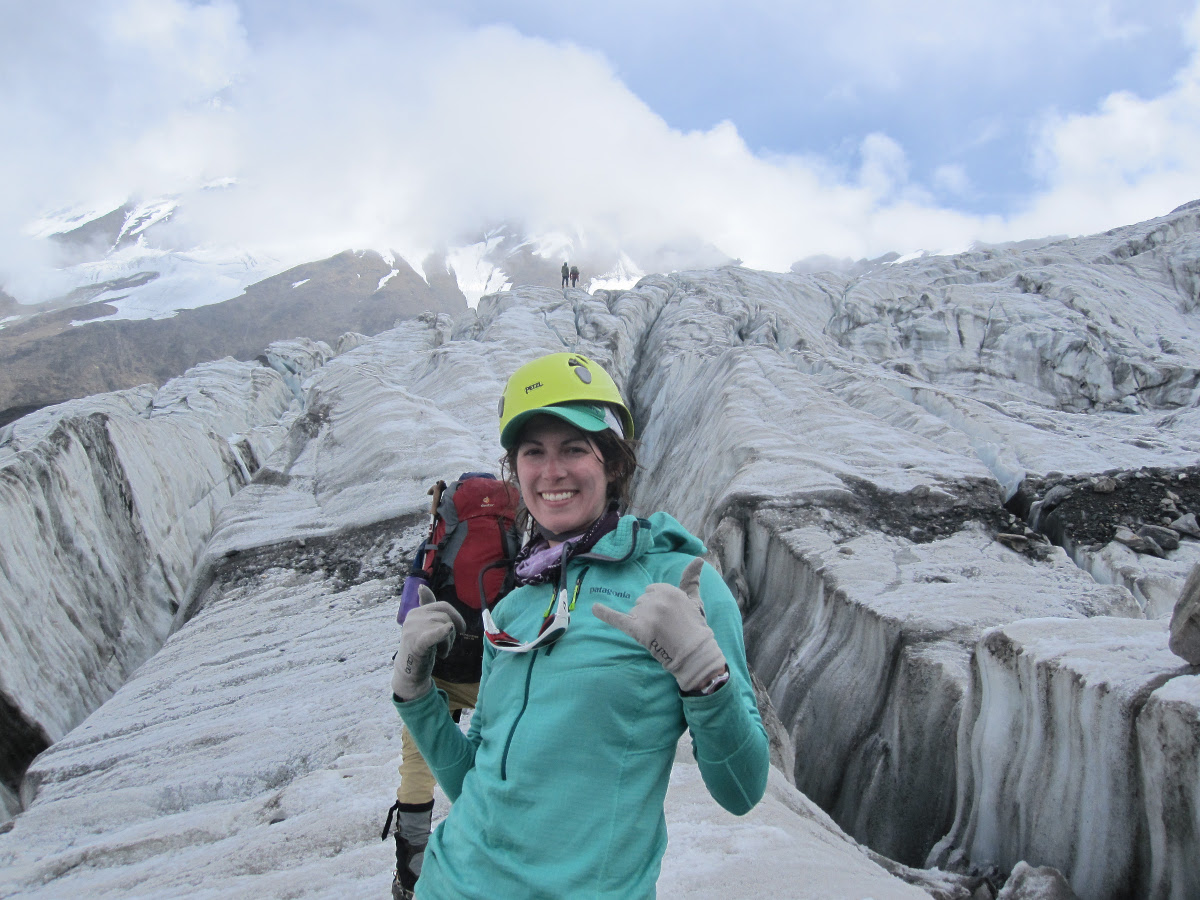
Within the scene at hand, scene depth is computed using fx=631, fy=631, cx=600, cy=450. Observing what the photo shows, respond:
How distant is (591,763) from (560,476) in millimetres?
749

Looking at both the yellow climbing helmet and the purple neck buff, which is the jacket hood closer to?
the purple neck buff

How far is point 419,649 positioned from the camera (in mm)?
1783

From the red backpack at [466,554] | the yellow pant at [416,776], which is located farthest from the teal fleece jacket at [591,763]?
the yellow pant at [416,776]

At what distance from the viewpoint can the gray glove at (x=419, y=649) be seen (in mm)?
1779

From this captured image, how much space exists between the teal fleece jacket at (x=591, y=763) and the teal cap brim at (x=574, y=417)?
0.41 metres

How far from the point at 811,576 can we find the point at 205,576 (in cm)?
706

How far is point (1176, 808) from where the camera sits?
9.39 ft

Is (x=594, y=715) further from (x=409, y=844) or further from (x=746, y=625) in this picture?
(x=746, y=625)

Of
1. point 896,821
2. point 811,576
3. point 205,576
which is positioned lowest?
point 896,821

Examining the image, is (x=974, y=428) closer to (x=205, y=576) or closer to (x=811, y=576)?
(x=811, y=576)

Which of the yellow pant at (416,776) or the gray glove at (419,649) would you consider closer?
the gray glove at (419,649)

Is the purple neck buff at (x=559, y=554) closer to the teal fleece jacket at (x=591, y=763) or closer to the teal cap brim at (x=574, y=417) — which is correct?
the teal fleece jacket at (x=591, y=763)

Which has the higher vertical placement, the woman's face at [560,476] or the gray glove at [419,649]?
the woman's face at [560,476]

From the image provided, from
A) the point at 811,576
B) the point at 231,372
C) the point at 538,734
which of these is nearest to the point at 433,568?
the point at 538,734
